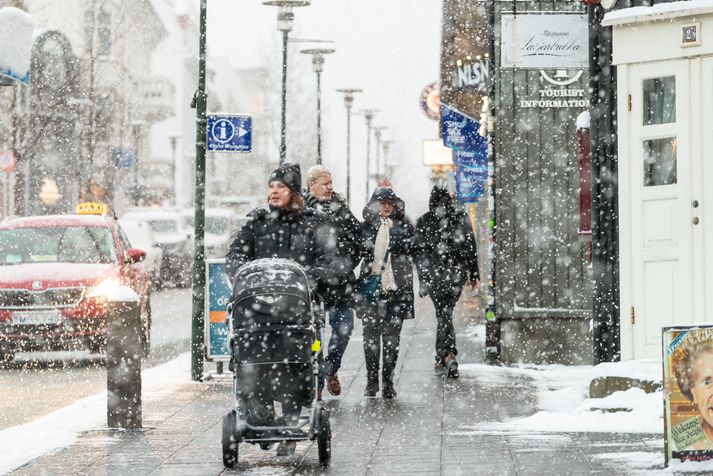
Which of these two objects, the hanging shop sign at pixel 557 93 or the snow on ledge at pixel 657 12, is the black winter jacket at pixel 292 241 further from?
the hanging shop sign at pixel 557 93

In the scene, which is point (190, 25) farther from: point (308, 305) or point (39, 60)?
point (308, 305)

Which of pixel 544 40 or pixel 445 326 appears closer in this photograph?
pixel 544 40

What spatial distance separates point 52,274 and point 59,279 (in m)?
0.15

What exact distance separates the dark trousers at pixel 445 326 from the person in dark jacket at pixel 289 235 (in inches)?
206

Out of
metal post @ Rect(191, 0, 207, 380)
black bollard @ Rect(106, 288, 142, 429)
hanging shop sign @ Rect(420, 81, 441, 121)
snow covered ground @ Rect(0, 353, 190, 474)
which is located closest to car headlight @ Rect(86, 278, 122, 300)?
metal post @ Rect(191, 0, 207, 380)

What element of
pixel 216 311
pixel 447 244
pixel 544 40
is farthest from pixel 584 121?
pixel 216 311

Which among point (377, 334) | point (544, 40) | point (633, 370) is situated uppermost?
point (544, 40)

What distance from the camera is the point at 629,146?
11.4 meters

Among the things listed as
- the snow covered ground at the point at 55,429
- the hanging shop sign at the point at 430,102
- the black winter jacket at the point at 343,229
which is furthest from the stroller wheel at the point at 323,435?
the hanging shop sign at the point at 430,102

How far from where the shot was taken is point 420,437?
9.74 meters

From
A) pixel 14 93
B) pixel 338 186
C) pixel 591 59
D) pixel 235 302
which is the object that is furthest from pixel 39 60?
pixel 338 186

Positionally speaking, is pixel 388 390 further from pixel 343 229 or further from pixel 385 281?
pixel 343 229

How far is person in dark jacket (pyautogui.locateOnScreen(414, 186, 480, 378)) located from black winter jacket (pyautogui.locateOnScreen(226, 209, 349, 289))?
5045 millimetres

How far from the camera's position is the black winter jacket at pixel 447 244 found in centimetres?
1484
